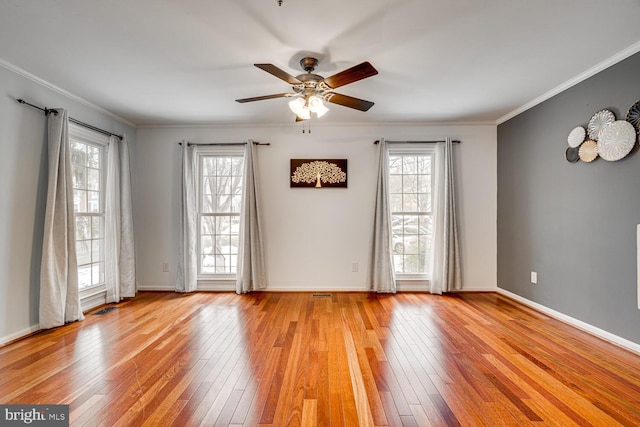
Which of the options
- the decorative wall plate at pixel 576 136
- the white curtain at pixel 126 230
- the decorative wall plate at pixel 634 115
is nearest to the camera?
the decorative wall plate at pixel 634 115

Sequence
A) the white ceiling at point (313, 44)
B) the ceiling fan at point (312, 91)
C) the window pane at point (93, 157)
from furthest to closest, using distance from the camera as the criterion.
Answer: the window pane at point (93, 157) → the ceiling fan at point (312, 91) → the white ceiling at point (313, 44)

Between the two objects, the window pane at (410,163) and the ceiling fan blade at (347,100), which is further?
the window pane at (410,163)

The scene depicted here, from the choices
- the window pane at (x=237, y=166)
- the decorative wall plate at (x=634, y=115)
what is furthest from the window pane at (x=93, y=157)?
the decorative wall plate at (x=634, y=115)

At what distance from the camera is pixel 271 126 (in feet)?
14.7

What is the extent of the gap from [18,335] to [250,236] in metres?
2.53

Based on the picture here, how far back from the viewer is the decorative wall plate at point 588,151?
2.82 m

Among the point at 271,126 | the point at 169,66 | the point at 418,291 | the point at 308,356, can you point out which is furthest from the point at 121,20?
the point at 418,291

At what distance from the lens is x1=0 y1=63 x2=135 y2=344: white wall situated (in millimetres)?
2680

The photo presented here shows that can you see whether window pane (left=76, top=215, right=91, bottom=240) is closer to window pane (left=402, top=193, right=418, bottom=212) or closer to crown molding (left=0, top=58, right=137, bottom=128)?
crown molding (left=0, top=58, right=137, bottom=128)

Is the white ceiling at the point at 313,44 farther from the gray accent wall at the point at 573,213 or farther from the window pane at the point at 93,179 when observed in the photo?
the window pane at the point at 93,179

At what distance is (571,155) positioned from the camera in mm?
3084

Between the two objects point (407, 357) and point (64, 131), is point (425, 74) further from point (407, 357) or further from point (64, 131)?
point (64, 131)

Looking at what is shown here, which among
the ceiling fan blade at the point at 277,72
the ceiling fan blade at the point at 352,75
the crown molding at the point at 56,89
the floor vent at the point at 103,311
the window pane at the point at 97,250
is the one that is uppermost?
the crown molding at the point at 56,89

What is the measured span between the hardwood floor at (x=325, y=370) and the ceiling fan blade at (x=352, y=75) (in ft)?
7.24
